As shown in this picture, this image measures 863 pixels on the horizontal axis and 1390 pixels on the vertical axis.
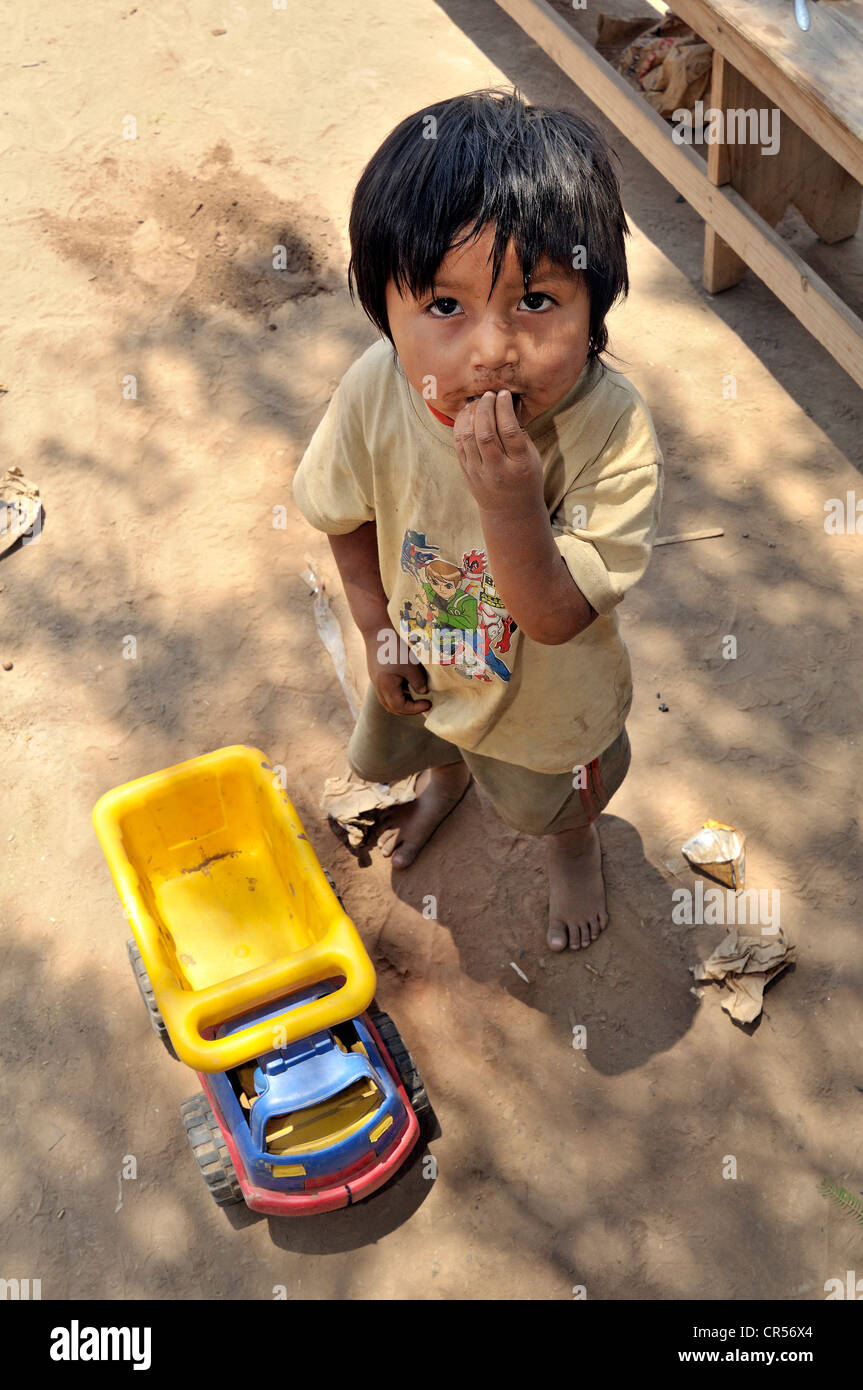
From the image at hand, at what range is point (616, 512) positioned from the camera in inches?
65.6

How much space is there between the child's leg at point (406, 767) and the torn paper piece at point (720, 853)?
54 cm

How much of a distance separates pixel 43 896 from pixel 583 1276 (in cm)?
141

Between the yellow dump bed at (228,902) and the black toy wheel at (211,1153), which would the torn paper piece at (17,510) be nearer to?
the yellow dump bed at (228,902)

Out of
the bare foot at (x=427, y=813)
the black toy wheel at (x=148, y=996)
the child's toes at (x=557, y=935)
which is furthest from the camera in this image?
the bare foot at (x=427, y=813)

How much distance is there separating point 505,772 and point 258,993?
0.59 metres

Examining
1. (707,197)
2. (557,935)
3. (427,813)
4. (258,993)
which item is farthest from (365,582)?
(707,197)

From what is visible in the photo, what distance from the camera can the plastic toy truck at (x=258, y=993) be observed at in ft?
7.11

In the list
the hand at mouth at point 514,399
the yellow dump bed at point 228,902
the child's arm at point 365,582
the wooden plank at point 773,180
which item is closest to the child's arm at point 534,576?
the hand at mouth at point 514,399

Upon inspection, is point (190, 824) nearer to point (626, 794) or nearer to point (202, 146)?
point (626, 794)

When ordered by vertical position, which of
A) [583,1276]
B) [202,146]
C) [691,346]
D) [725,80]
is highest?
[725,80]

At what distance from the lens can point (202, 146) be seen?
4375 mm

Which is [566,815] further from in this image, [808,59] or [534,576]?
[808,59]

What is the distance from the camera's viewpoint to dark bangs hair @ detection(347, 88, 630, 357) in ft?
4.65

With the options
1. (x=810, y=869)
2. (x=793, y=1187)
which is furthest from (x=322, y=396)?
(x=793, y=1187)
